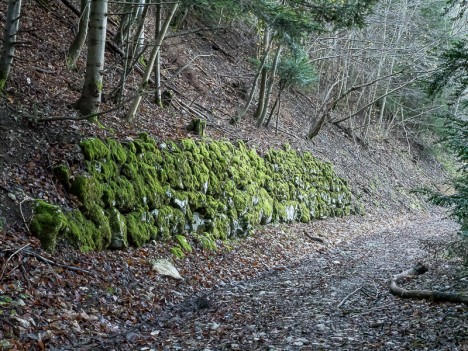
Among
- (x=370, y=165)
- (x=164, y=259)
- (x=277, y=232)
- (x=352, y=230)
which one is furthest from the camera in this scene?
(x=370, y=165)

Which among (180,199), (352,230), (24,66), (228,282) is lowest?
(352,230)

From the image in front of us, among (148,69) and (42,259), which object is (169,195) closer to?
(148,69)

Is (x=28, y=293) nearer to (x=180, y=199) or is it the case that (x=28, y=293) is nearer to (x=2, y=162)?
(x=2, y=162)

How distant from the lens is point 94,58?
28.4 ft

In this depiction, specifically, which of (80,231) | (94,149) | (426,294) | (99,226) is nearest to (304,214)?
(426,294)

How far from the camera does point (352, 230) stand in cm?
1559

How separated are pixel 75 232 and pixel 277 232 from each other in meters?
6.89

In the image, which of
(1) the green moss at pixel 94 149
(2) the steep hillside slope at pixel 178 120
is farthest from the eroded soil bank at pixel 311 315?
(1) the green moss at pixel 94 149

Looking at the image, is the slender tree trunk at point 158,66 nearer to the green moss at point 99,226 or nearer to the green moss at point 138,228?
the green moss at point 138,228

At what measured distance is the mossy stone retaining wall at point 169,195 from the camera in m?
7.13

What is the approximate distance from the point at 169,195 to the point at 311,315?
4.10 meters

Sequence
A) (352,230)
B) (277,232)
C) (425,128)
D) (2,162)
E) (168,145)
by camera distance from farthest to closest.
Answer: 1. (425,128)
2. (352,230)
3. (277,232)
4. (168,145)
5. (2,162)

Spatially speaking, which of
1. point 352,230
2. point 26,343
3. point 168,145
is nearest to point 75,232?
point 26,343

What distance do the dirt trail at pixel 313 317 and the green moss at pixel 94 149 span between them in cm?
297
